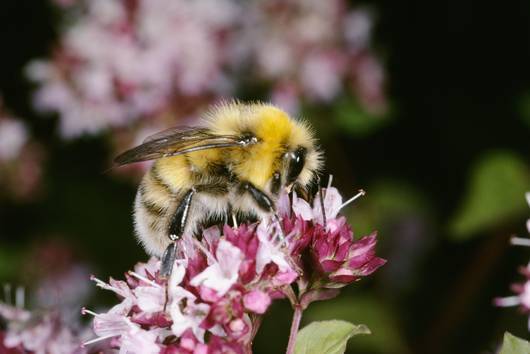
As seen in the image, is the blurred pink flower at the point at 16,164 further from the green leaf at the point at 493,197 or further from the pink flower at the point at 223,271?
the pink flower at the point at 223,271

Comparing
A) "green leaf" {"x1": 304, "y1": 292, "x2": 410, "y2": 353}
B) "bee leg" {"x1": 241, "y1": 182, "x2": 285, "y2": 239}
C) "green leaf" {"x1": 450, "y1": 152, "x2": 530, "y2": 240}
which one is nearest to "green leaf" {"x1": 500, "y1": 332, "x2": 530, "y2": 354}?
"bee leg" {"x1": 241, "y1": 182, "x2": 285, "y2": 239}

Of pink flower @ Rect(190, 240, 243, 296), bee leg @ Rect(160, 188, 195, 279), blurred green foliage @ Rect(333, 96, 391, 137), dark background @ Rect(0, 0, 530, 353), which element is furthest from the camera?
blurred green foliage @ Rect(333, 96, 391, 137)

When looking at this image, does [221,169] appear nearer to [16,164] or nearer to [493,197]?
[493,197]

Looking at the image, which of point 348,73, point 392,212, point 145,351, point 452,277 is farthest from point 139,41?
point 145,351

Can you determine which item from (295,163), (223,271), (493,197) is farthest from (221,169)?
(493,197)

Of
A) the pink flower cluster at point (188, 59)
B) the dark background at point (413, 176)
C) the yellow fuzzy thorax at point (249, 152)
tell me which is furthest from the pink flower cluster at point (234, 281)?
the pink flower cluster at point (188, 59)

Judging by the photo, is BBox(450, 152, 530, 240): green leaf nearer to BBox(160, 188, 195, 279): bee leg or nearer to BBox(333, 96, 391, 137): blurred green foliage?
BBox(333, 96, 391, 137): blurred green foliage
